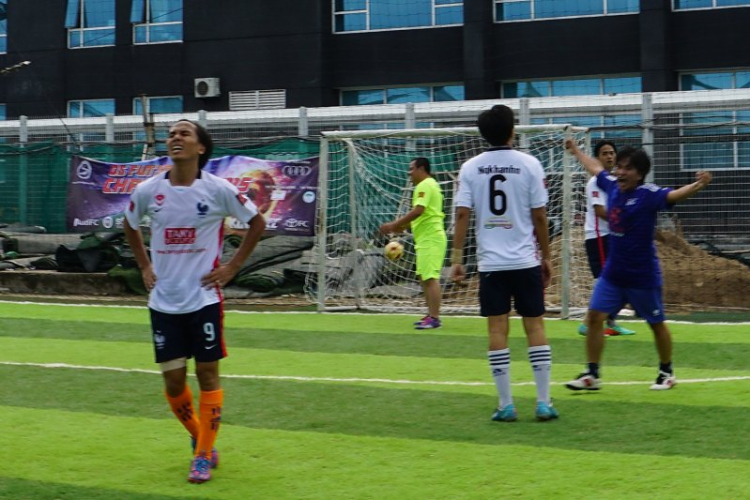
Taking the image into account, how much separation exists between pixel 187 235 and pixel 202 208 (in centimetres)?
17

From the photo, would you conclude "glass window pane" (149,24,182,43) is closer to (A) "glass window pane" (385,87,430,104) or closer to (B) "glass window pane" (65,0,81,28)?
(B) "glass window pane" (65,0,81,28)

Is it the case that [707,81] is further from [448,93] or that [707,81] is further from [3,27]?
[3,27]

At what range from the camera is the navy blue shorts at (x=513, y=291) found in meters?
8.02

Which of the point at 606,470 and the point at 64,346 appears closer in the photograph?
the point at 606,470

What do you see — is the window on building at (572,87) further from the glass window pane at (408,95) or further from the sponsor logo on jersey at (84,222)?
the sponsor logo on jersey at (84,222)

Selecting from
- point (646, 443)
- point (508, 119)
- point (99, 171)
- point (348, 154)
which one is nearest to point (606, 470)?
point (646, 443)

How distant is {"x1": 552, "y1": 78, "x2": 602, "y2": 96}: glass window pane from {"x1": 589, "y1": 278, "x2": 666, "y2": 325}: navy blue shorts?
77.8ft

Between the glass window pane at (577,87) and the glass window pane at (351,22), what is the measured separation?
5.80 m

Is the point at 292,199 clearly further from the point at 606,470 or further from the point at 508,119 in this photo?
the point at 606,470

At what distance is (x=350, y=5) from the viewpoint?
34.5m

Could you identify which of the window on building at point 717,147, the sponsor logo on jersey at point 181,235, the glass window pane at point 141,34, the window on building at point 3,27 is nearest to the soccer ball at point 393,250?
the window on building at point 717,147

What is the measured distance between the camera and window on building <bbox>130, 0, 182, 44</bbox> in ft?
118

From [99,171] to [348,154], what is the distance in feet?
16.2

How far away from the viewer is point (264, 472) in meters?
6.74
